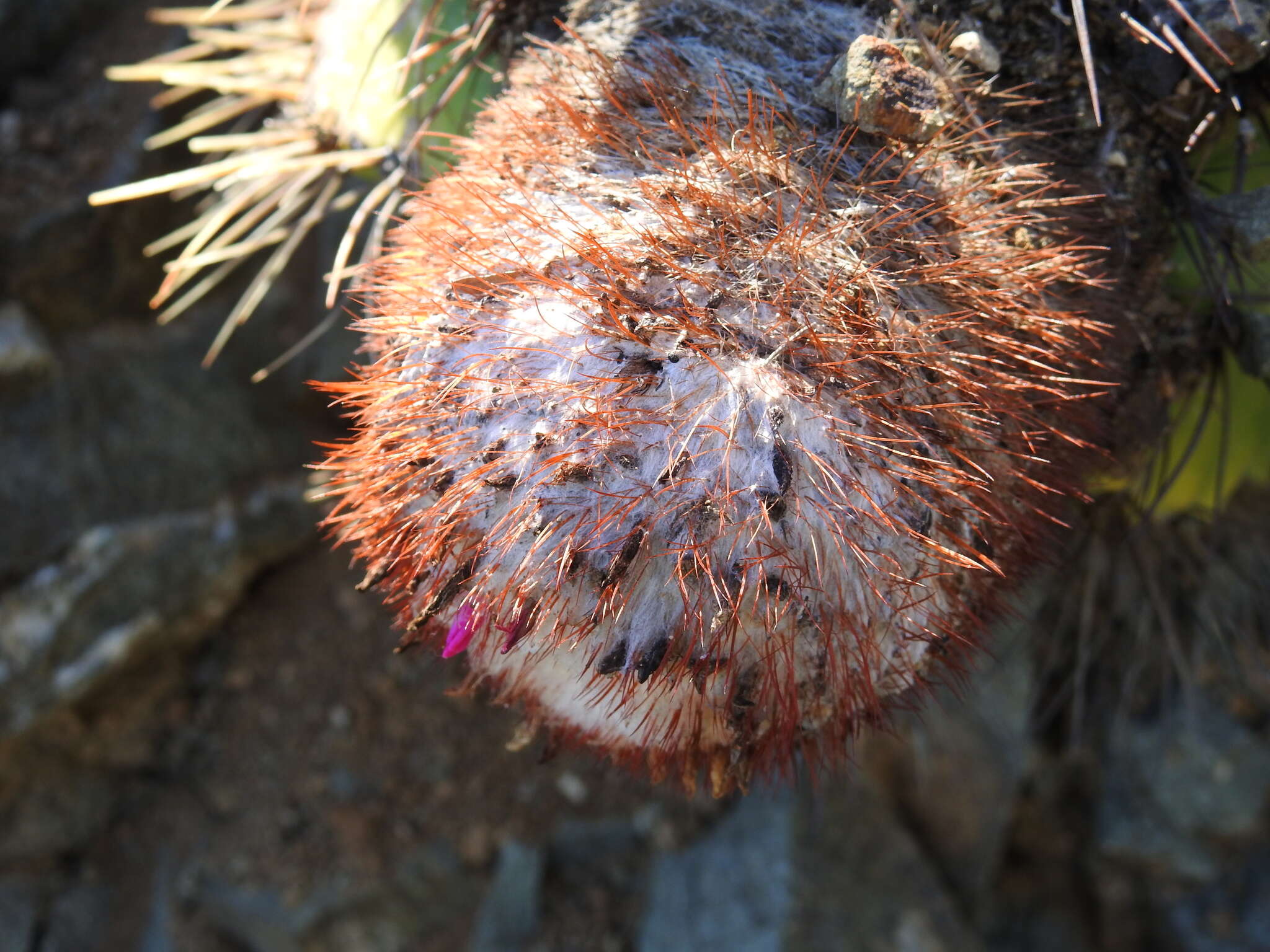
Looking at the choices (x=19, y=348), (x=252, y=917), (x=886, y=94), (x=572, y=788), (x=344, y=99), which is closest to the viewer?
(x=886, y=94)

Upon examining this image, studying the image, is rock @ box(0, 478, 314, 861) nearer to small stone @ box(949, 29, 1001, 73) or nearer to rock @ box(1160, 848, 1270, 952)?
small stone @ box(949, 29, 1001, 73)

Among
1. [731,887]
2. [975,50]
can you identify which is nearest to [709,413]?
[975,50]

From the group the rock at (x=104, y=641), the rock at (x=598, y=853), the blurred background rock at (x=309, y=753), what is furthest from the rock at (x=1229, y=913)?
the rock at (x=104, y=641)

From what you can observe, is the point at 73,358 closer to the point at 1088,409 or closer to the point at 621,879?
the point at 621,879

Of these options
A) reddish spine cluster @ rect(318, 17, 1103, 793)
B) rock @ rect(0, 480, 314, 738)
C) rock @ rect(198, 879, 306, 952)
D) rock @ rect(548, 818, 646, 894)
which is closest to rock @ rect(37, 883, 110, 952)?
rock @ rect(198, 879, 306, 952)

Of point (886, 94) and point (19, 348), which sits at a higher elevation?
point (886, 94)

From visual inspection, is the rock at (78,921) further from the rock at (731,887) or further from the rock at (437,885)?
the rock at (731,887)

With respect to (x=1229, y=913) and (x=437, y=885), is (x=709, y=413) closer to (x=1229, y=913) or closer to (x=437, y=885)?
(x=437, y=885)
